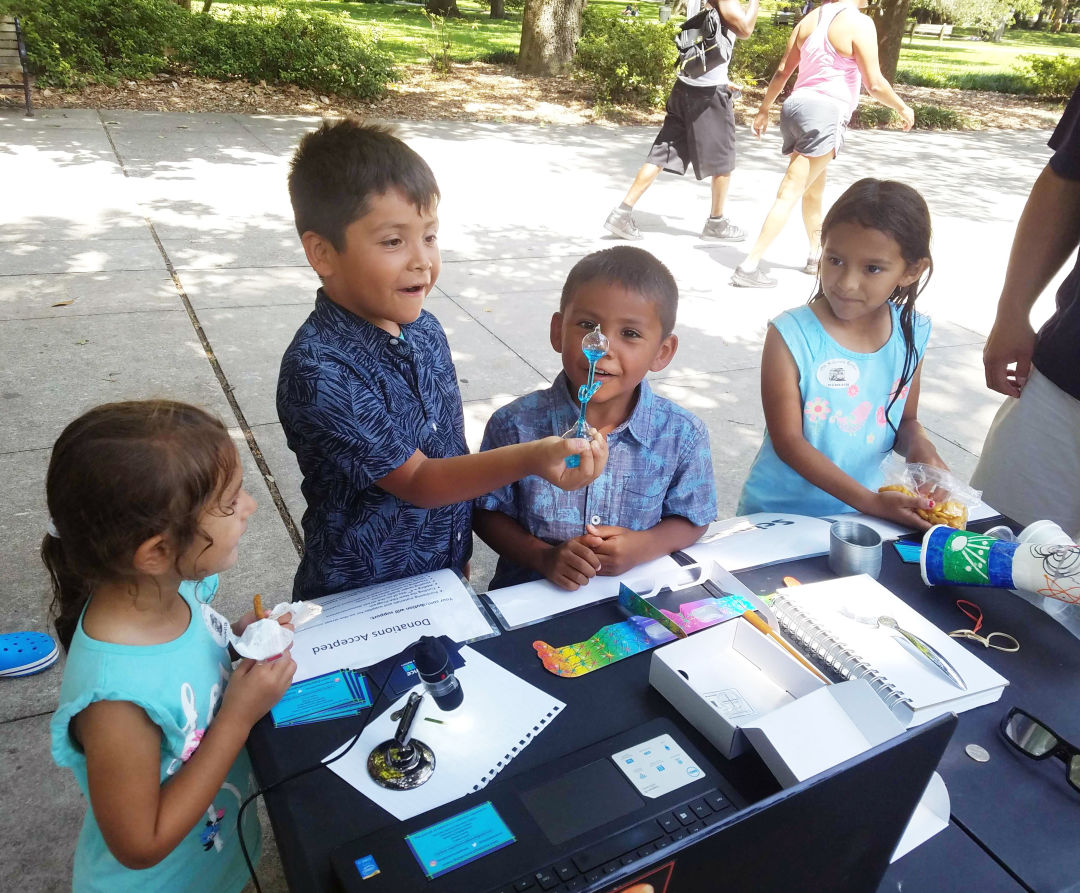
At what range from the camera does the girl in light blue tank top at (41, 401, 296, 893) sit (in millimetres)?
1166

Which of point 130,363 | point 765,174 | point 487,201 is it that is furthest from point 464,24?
point 130,363

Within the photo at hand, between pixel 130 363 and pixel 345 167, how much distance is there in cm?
301

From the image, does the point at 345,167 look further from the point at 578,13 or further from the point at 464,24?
the point at 464,24

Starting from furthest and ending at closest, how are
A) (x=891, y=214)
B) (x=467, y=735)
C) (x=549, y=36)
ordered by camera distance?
1. (x=549, y=36)
2. (x=891, y=214)
3. (x=467, y=735)

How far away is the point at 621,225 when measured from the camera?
21.3 feet

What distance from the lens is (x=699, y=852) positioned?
752 millimetres

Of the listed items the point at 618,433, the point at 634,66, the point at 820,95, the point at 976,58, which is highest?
the point at 976,58

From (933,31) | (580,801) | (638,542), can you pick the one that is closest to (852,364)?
(638,542)

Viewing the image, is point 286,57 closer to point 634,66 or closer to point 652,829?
point 634,66

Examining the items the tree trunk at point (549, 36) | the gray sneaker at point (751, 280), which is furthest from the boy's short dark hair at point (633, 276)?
the tree trunk at point (549, 36)

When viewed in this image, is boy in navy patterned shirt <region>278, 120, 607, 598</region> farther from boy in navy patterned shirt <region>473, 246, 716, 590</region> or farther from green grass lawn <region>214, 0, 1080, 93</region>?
green grass lawn <region>214, 0, 1080, 93</region>

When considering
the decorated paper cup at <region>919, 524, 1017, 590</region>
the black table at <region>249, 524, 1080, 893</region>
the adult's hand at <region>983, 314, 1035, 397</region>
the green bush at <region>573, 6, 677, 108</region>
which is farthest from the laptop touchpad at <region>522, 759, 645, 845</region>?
the green bush at <region>573, 6, 677, 108</region>

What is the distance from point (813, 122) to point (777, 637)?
Result: 507cm

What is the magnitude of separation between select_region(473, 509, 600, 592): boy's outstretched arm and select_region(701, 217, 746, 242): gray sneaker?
210 inches
